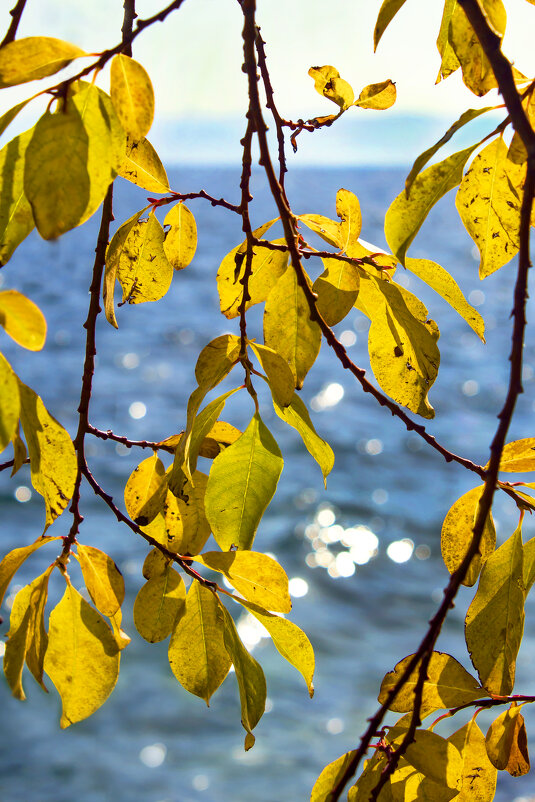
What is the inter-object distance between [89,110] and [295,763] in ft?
8.46

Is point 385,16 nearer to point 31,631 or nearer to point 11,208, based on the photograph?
point 11,208

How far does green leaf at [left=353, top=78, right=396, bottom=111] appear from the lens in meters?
0.40

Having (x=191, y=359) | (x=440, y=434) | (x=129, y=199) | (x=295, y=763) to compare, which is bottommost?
(x=295, y=763)

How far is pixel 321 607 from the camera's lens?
10.5ft

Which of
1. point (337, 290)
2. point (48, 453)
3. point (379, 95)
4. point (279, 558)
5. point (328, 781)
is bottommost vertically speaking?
point (328, 781)

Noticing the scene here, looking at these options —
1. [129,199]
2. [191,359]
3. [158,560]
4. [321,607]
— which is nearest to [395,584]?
[321,607]

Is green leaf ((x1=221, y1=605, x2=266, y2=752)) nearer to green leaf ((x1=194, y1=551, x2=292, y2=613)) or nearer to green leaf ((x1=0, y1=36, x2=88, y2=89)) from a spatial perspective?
green leaf ((x1=194, y1=551, x2=292, y2=613))

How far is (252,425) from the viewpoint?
310mm

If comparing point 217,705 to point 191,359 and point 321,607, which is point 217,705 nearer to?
point 321,607

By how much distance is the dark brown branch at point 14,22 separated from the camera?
11.5 inches

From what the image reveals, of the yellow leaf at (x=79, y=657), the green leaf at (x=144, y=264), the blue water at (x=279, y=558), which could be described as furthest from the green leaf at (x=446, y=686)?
the blue water at (x=279, y=558)

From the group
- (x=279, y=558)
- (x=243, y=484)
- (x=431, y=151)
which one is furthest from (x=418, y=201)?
(x=279, y=558)

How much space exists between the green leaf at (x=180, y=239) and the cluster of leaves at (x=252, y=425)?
0.02 m

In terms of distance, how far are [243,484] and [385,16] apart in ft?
0.61
